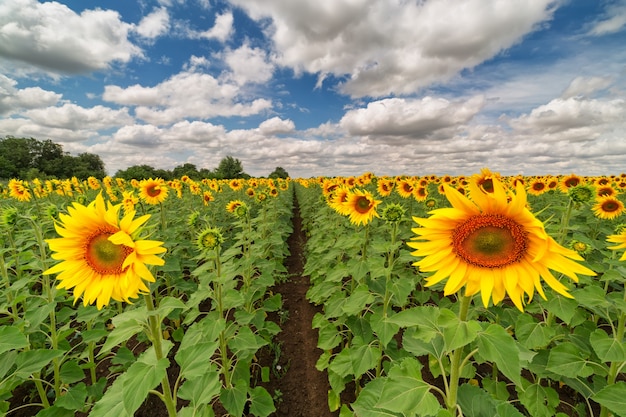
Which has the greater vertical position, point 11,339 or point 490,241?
point 490,241

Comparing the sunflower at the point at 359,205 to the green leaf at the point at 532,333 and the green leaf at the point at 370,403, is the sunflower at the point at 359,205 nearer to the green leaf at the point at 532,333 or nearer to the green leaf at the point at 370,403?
the green leaf at the point at 532,333

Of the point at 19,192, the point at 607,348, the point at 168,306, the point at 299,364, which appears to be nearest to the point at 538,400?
the point at 607,348

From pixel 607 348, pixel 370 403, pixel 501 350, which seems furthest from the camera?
pixel 607 348

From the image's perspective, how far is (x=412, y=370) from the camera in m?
2.01

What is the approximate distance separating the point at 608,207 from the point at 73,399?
932 cm

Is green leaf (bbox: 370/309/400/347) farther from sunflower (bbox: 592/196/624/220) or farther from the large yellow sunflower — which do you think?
sunflower (bbox: 592/196/624/220)

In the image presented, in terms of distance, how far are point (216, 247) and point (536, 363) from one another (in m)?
3.50

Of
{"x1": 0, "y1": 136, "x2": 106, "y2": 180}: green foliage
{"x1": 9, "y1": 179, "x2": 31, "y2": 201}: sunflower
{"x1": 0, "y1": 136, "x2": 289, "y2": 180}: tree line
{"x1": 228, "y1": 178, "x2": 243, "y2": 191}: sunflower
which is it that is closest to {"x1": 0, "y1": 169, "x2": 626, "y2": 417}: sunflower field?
{"x1": 9, "y1": 179, "x2": 31, "y2": 201}: sunflower

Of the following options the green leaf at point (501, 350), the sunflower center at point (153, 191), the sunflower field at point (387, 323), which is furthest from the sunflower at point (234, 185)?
the green leaf at point (501, 350)

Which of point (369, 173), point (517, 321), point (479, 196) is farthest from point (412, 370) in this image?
point (369, 173)

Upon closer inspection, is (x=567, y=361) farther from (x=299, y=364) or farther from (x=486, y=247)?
(x=299, y=364)

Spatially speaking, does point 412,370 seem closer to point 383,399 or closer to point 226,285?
point 383,399

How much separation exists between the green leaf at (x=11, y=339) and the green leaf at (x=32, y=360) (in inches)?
28.1

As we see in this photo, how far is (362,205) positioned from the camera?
4.87 metres
